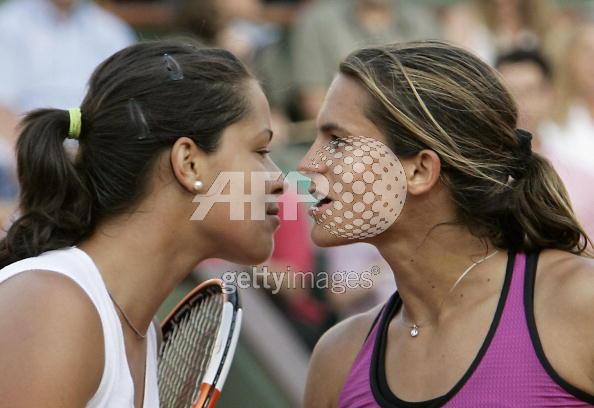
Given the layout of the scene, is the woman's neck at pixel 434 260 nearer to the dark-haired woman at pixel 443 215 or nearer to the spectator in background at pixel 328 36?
the dark-haired woman at pixel 443 215

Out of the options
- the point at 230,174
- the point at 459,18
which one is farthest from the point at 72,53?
the point at 230,174

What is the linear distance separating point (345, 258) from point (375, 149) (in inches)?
82.1

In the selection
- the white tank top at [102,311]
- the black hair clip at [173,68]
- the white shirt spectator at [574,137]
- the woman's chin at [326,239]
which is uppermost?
the black hair clip at [173,68]

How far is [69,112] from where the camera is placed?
9.37 feet

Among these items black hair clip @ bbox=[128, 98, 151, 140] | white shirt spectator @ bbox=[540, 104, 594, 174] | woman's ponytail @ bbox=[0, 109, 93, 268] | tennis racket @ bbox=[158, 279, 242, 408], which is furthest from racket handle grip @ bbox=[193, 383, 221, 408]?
white shirt spectator @ bbox=[540, 104, 594, 174]

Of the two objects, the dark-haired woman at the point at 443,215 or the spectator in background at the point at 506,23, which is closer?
the dark-haired woman at the point at 443,215

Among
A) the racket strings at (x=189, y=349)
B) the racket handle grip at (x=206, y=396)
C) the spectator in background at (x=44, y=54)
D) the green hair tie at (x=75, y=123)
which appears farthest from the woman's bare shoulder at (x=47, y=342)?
the spectator in background at (x=44, y=54)

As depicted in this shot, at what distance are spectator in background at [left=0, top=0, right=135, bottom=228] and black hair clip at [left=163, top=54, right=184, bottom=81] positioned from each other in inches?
96.6

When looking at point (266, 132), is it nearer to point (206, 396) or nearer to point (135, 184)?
point (135, 184)

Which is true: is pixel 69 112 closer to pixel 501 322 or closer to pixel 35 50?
pixel 501 322

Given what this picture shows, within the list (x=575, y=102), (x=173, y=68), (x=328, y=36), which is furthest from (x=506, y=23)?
(x=173, y=68)

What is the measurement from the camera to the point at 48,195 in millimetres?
2848

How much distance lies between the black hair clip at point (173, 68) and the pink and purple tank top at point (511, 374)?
3.11 feet

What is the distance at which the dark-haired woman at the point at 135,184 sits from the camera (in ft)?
9.16
